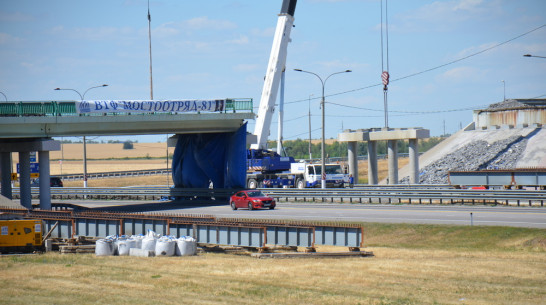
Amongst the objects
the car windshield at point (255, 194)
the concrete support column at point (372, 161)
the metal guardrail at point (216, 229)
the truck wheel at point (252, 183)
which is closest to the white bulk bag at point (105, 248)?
the metal guardrail at point (216, 229)

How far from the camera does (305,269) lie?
22.3 meters

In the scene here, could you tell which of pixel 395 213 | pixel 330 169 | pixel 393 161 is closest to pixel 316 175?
pixel 330 169

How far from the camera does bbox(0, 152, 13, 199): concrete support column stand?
2112 inches

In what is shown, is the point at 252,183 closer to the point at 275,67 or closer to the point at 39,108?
the point at 275,67

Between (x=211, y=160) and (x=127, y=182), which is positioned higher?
(x=211, y=160)

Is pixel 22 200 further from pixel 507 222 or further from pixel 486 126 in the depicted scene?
pixel 486 126

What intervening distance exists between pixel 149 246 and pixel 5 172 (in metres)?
31.3

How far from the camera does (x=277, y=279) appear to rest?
20.5 metres

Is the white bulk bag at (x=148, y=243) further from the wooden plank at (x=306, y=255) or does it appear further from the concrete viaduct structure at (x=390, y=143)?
the concrete viaduct structure at (x=390, y=143)

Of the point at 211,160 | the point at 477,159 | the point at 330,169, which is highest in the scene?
the point at 211,160

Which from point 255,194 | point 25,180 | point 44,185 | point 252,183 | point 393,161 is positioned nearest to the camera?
point 255,194

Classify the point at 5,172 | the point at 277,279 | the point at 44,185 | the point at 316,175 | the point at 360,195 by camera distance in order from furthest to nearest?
the point at 316,175 → the point at 5,172 → the point at 360,195 → the point at 44,185 → the point at 277,279

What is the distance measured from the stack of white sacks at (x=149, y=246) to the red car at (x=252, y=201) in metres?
18.9

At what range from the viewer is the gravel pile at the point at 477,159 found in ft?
222
